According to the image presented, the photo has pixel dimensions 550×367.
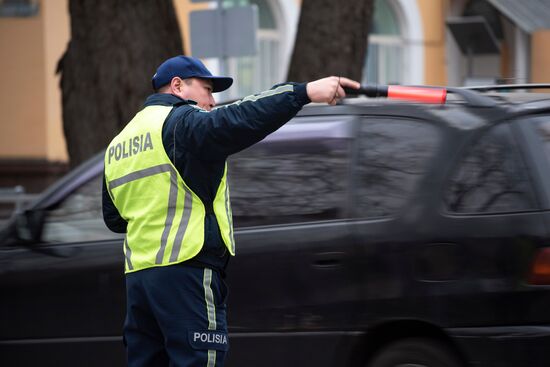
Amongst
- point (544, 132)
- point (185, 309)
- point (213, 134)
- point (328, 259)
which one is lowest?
point (328, 259)

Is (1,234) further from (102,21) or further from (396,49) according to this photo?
(396,49)

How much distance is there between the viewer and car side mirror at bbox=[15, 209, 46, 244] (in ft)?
17.6

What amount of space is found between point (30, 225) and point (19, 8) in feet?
32.3

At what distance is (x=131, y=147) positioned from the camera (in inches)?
152

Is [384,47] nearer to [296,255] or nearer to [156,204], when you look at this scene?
[296,255]

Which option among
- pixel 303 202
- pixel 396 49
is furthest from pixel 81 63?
pixel 396 49

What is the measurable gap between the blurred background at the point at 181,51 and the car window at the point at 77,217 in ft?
7.68

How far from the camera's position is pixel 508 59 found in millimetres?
22500

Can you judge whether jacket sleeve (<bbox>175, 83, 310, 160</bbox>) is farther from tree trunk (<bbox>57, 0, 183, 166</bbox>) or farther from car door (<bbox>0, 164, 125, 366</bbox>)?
tree trunk (<bbox>57, 0, 183, 166</bbox>)

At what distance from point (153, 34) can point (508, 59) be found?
1532cm

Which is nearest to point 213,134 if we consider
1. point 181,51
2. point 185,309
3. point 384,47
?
point 185,309

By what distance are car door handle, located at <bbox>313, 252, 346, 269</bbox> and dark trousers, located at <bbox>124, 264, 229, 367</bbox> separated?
1062 millimetres

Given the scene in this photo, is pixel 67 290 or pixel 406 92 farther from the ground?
pixel 406 92

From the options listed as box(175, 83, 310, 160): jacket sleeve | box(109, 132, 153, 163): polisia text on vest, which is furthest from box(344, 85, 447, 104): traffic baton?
box(109, 132, 153, 163): polisia text on vest
